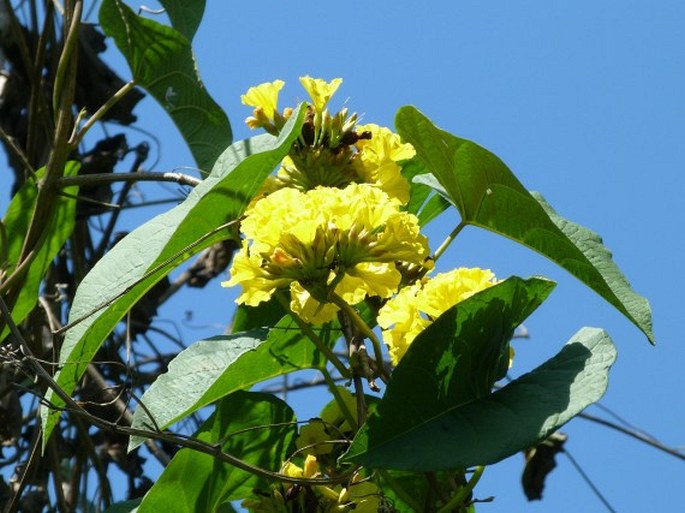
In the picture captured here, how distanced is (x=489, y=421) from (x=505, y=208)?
0.23 m

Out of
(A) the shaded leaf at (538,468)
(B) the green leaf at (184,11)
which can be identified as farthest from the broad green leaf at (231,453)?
(A) the shaded leaf at (538,468)

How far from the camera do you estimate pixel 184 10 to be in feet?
4.66

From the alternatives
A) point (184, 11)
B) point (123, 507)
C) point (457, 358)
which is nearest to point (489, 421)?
point (457, 358)

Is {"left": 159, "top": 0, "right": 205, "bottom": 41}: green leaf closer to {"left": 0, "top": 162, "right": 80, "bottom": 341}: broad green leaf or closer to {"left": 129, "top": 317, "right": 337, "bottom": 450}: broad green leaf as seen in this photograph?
{"left": 0, "top": 162, "right": 80, "bottom": 341}: broad green leaf

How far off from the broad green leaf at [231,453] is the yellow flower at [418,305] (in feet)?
0.53

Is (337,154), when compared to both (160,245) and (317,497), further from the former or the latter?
(317,497)

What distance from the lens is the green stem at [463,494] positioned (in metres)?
0.81

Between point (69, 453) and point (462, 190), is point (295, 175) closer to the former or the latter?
point (462, 190)

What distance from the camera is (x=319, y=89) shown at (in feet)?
3.06

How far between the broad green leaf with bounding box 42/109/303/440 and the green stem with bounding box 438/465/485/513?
266 millimetres

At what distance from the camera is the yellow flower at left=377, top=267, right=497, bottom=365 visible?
2.73 feet

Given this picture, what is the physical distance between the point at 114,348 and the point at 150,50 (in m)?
0.53

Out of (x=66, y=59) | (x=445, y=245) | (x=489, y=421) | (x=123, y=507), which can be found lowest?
(x=123, y=507)

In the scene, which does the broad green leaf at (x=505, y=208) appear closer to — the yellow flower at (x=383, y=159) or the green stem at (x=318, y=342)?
the yellow flower at (x=383, y=159)
